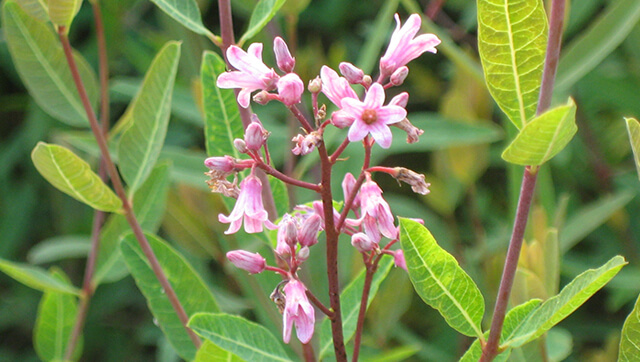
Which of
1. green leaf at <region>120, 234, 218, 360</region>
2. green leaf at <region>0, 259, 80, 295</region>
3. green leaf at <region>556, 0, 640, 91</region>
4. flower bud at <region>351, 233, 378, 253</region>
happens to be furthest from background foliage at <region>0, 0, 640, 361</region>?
flower bud at <region>351, 233, 378, 253</region>

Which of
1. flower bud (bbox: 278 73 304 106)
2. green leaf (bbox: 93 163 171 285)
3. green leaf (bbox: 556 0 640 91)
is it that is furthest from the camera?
green leaf (bbox: 556 0 640 91)

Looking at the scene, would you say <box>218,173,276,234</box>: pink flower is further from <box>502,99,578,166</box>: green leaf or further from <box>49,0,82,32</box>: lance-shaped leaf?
<box>49,0,82,32</box>: lance-shaped leaf

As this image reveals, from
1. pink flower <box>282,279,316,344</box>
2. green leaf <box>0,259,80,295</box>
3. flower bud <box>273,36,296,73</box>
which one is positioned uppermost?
flower bud <box>273,36,296,73</box>

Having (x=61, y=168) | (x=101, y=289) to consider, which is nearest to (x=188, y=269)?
(x=61, y=168)

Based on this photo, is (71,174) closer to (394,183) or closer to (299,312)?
(299,312)

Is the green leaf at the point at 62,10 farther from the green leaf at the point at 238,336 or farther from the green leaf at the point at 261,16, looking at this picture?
the green leaf at the point at 238,336

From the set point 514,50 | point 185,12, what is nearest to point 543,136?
point 514,50
